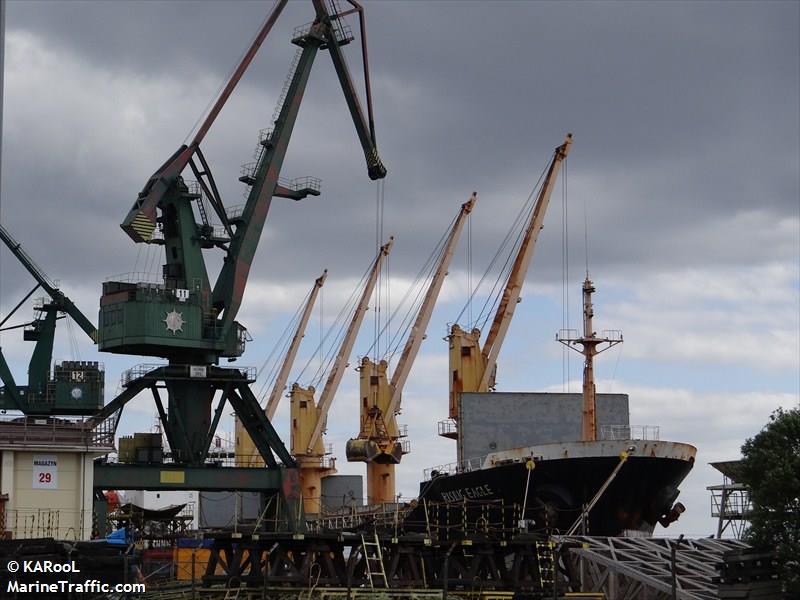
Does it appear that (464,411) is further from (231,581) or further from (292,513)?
(231,581)

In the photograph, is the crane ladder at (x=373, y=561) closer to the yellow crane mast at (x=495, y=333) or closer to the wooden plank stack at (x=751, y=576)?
the wooden plank stack at (x=751, y=576)

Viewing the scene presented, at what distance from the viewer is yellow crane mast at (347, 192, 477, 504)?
84000 millimetres

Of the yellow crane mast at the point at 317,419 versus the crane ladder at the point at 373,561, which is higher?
the yellow crane mast at the point at 317,419

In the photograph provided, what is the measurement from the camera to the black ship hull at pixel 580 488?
51062mm

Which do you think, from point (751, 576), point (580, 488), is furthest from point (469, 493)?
point (751, 576)

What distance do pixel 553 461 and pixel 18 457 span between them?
20576mm

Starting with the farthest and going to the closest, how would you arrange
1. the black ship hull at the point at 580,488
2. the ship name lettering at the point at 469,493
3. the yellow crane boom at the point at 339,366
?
the yellow crane boom at the point at 339,366 < the ship name lettering at the point at 469,493 < the black ship hull at the point at 580,488

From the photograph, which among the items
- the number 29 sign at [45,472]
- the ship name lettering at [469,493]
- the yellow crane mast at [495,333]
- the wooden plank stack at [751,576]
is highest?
the yellow crane mast at [495,333]

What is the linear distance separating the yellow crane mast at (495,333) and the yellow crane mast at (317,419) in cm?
3314

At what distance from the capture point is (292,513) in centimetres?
6494

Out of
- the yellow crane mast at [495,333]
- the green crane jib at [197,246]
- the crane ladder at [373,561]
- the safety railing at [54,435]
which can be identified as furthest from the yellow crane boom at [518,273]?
the crane ladder at [373,561]

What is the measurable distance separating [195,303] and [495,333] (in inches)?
651

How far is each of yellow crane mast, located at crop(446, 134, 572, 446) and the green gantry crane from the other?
10.3 metres

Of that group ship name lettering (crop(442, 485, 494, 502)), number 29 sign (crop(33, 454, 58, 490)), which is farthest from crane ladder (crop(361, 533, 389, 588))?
number 29 sign (crop(33, 454, 58, 490))
